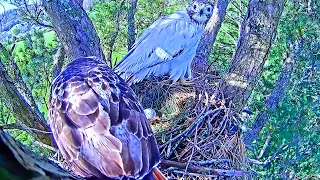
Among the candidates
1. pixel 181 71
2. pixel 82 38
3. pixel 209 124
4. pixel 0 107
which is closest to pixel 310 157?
pixel 181 71

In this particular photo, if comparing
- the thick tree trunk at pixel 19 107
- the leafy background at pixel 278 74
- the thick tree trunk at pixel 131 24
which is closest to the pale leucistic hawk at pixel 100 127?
the thick tree trunk at pixel 19 107

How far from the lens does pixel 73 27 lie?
354 cm

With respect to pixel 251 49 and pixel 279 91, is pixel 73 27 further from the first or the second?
pixel 279 91

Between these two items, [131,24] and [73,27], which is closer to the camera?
[73,27]

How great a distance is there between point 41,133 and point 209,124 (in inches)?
48.9

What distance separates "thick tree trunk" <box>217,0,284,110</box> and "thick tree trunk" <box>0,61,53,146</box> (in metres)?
1.42

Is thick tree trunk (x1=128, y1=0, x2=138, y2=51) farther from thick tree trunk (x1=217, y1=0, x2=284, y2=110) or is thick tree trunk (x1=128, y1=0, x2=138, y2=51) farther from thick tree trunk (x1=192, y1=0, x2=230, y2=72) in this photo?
thick tree trunk (x1=217, y1=0, x2=284, y2=110)

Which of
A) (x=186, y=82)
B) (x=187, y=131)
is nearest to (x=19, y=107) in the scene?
(x=187, y=131)

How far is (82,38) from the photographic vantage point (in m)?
3.56

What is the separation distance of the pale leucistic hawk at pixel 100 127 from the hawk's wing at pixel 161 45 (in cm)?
158

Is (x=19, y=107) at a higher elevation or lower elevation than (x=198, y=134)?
higher

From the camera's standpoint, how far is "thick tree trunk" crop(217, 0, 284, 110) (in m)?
3.58

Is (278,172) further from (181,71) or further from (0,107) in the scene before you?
(0,107)

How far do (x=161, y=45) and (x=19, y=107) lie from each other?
5.65 ft
